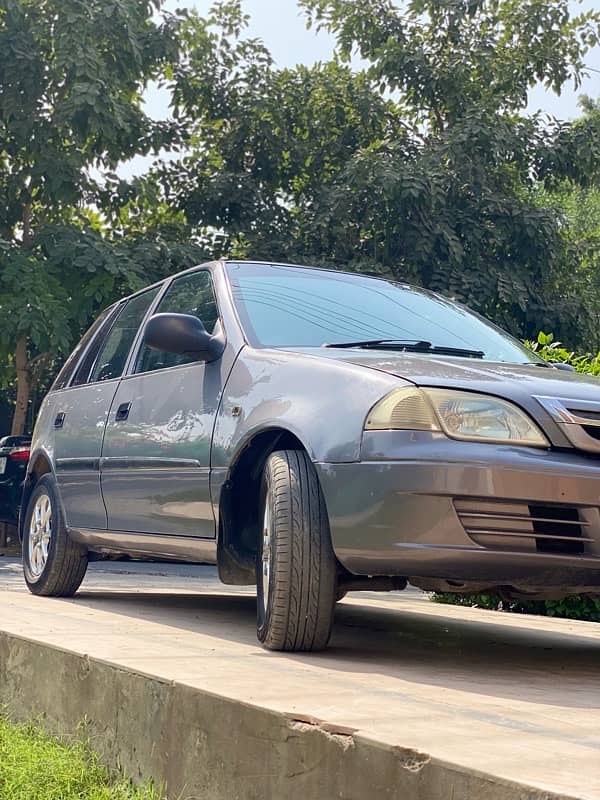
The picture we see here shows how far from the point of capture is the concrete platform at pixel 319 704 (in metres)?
2.29

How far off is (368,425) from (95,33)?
547 inches

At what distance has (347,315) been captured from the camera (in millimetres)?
4996

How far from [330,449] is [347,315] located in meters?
1.25

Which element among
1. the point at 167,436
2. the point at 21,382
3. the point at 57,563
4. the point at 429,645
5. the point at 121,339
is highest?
the point at 21,382

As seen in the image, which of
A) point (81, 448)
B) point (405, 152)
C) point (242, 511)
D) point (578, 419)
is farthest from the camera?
point (405, 152)

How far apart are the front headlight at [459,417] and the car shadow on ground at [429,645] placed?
0.75m

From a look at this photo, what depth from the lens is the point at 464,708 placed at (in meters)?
2.87

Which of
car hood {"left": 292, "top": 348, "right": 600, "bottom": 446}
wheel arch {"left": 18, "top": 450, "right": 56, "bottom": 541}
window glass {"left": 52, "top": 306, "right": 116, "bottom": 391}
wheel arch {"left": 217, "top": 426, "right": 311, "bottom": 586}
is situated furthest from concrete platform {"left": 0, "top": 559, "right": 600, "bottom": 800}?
window glass {"left": 52, "top": 306, "right": 116, "bottom": 391}

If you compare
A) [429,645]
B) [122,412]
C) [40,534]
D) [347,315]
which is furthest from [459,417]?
[40,534]

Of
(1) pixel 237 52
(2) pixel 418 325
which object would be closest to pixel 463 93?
(1) pixel 237 52

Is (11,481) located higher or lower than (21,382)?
lower

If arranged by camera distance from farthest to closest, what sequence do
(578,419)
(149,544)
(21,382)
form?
(21,382) → (149,544) → (578,419)

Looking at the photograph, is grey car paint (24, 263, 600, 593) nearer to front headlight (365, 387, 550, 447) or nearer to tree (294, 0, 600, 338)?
front headlight (365, 387, 550, 447)

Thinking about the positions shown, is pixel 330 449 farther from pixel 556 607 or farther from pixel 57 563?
pixel 556 607
